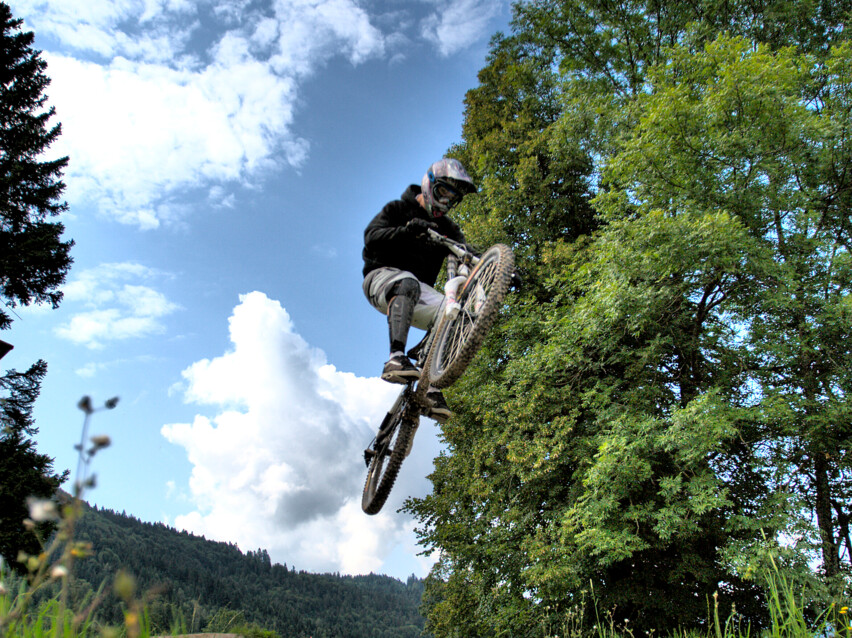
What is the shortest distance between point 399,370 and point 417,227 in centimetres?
126

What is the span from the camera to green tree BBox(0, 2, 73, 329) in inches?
584

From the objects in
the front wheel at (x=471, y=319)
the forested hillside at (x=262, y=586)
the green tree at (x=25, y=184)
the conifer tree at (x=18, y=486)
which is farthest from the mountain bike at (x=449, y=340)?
the forested hillside at (x=262, y=586)

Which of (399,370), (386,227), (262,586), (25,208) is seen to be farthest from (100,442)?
(262,586)

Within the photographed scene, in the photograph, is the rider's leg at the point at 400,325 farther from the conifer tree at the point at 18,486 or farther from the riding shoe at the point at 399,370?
the conifer tree at the point at 18,486

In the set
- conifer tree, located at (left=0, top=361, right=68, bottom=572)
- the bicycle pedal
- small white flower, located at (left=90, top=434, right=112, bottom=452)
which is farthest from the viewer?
conifer tree, located at (left=0, top=361, right=68, bottom=572)

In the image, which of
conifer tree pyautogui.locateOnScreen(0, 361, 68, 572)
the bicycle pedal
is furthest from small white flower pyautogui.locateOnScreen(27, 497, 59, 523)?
conifer tree pyautogui.locateOnScreen(0, 361, 68, 572)

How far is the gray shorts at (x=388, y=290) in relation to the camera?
525 cm

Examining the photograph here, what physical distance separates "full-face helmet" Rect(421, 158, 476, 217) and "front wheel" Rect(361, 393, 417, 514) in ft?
5.98

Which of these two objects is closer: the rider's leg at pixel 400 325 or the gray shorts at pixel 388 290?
the rider's leg at pixel 400 325

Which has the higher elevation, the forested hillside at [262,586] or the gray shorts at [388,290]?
the gray shorts at [388,290]

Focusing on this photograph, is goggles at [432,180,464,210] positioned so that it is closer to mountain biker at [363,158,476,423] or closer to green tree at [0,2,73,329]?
mountain biker at [363,158,476,423]

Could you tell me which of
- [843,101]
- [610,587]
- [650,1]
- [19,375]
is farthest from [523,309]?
[19,375]

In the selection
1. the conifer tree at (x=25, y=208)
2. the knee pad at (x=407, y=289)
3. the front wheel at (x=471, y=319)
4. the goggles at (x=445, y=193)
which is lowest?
the front wheel at (x=471, y=319)

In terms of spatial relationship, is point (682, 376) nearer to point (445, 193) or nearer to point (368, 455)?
point (368, 455)
